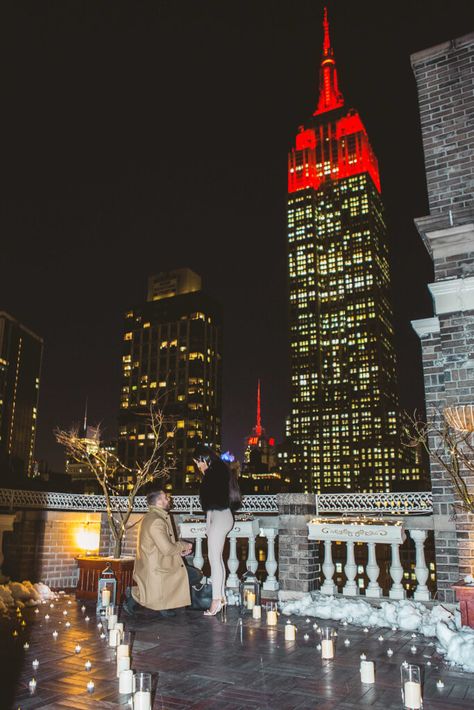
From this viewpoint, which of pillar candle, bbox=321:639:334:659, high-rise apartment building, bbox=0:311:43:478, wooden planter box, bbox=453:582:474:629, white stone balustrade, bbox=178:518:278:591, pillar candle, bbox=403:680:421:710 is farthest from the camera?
high-rise apartment building, bbox=0:311:43:478

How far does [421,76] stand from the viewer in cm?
867

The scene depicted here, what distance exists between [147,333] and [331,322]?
48.5m

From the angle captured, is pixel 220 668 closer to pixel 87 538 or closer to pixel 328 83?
pixel 87 538

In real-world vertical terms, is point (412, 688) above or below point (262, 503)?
below

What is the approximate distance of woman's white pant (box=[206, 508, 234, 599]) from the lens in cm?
682

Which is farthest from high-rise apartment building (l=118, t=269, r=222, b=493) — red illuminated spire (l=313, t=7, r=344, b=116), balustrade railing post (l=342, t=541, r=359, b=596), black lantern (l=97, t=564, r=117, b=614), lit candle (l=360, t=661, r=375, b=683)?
lit candle (l=360, t=661, r=375, b=683)

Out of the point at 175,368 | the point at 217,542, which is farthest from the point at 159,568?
the point at 175,368

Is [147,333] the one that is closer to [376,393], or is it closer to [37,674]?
[376,393]

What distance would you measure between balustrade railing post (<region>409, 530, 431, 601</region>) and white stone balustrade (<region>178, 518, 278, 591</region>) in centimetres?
199

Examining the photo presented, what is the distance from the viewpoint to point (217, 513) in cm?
689

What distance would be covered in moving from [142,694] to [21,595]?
5.29 m

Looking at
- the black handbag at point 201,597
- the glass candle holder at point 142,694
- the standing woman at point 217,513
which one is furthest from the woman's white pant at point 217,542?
the glass candle holder at point 142,694

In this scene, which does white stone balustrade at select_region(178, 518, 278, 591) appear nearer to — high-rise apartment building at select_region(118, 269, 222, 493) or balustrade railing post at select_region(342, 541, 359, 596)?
balustrade railing post at select_region(342, 541, 359, 596)

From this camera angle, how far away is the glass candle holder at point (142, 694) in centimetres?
326
